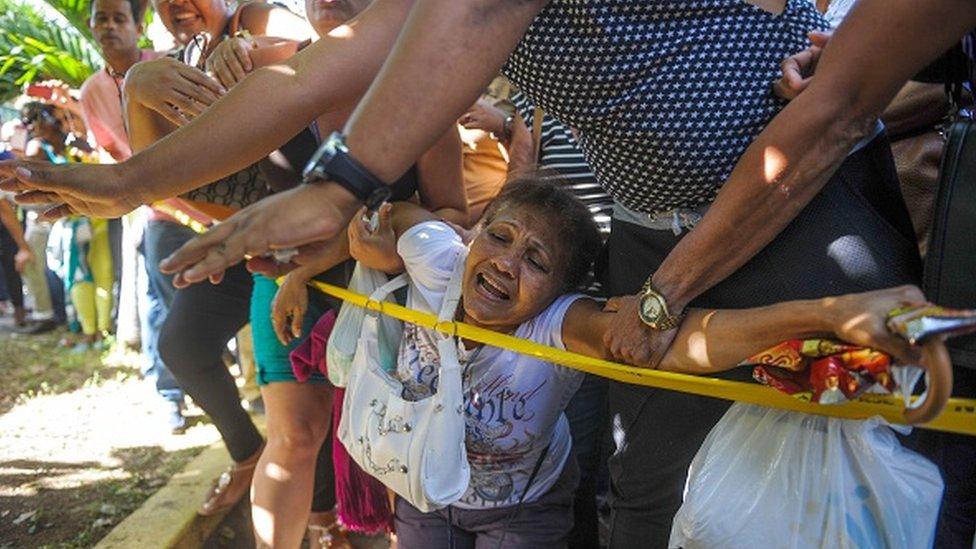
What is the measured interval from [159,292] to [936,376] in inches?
182

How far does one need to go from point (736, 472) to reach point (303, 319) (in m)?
1.68

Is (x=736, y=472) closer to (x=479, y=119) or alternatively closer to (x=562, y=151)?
(x=562, y=151)

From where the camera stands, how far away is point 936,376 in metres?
1.32

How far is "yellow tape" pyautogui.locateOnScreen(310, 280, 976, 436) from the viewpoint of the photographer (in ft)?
5.13

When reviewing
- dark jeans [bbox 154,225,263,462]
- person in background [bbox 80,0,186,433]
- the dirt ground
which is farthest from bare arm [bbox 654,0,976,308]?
the dirt ground

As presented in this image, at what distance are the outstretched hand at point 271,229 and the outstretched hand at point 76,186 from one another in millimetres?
351

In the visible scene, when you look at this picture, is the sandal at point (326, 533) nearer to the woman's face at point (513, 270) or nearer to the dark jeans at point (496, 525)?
the dark jeans at point (496, 525)

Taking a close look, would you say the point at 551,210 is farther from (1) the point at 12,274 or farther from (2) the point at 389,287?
(1) the point at 12,274

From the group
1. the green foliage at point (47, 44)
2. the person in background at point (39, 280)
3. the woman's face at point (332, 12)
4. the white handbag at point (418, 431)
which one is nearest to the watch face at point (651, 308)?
the white handbag at point (418, 431)

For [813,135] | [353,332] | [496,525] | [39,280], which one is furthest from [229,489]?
[39,280]

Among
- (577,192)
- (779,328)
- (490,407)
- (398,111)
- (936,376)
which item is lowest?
(490,407)

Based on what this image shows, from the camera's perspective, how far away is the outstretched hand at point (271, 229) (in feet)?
4.70

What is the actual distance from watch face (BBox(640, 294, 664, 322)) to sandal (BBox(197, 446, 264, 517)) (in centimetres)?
254

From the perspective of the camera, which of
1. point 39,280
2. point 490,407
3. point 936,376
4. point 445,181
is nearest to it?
point 936,376
